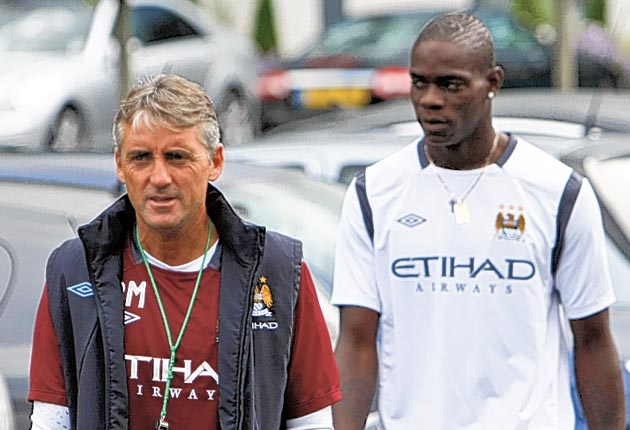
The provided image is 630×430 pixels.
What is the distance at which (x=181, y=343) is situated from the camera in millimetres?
3129

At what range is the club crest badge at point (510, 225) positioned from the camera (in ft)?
12.8

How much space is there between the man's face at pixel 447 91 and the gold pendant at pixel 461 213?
0.16 metres

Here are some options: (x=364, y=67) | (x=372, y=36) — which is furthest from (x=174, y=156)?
(x=372, y=36)

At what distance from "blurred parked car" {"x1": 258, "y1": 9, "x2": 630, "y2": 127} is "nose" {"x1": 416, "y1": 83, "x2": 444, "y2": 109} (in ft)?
32.2

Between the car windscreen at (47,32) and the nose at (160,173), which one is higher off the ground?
the car windscreen at (47,32)

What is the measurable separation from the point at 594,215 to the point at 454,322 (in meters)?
0.45

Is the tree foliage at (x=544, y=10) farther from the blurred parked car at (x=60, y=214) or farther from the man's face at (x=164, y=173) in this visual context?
the man's face at (x=164, y=173)

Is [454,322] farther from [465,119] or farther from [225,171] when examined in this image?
[225,171]

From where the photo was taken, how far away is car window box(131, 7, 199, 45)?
13508 mm

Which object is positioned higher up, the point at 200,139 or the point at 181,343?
the point at 200,139

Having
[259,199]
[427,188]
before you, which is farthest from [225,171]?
[427,188]

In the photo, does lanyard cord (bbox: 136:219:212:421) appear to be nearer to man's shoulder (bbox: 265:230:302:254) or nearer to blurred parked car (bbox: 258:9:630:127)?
man's shoulder (bbox: 265:230:302:254)

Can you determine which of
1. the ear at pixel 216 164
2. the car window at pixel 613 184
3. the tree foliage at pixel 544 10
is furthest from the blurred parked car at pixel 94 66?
the tree foliage at pixel 544 10

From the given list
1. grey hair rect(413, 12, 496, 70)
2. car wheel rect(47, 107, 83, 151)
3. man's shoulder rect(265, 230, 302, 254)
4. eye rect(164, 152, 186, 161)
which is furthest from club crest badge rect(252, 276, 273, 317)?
car wheel rect(47, 107, 83, 151)
